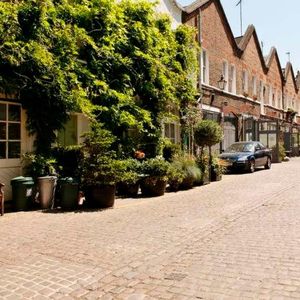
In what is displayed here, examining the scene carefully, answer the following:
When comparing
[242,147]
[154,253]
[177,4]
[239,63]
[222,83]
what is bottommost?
[154,253]

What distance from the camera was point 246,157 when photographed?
2034 centimetres

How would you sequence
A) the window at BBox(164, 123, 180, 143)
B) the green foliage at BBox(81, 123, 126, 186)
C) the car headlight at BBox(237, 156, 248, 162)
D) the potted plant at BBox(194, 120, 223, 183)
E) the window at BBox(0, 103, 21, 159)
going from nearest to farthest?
the green foliage at BBox(81, 123, 126, 186) < the window at BBox(0, 103, 21, 159) < the potted plant at BBox(194, 120, 223, 183) < the window at BBox(164, 123, 180, 143) < the car headlight at BBox(237, 156, 248, 162)

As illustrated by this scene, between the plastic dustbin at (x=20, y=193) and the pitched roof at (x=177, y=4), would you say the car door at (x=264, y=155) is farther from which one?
the plastic dustbin at (x=20, y=193)

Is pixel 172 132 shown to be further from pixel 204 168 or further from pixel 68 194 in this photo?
pixel 68 194

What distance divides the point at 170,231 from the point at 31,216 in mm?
3543

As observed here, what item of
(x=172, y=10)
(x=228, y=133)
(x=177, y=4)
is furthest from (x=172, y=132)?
(x=228, y=133)

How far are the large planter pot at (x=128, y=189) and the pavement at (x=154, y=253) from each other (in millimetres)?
2165

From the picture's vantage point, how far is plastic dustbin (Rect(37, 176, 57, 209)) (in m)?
10.2

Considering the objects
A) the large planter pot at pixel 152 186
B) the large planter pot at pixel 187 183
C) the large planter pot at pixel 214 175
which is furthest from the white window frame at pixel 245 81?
the large planter pot at pixel 152 186

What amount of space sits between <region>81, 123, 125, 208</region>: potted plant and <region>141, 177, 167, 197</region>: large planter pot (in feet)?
7.33

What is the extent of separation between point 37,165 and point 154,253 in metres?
5.72

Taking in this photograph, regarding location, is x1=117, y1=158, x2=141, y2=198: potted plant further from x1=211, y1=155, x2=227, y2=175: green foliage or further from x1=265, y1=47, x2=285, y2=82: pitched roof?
x1=265, y1=47, x2=285, y2=82: pitched roof

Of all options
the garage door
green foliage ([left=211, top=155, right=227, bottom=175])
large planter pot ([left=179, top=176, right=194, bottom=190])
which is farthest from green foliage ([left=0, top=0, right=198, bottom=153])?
the garage door

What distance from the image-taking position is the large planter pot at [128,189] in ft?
41.1
